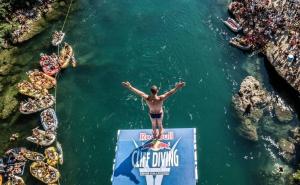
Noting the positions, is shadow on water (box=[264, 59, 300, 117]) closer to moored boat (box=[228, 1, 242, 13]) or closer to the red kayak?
moored boat (box=[228, 1, 242, 13])

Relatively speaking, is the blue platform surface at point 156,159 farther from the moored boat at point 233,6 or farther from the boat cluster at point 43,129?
the moored boat at point 233,6

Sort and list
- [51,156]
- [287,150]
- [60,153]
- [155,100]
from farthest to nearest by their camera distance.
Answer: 1. [60,153]
2. [51,156]
3. [287,150]
4. [155,100]

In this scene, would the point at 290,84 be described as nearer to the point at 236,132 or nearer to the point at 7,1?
the point at 236,132

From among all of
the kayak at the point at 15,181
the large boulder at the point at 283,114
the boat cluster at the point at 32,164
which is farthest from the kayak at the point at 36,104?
the large boulder at the point at 283,114

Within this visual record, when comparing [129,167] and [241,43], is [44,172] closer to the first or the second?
[129,167]

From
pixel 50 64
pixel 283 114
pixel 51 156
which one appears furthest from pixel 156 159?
pixel 50 64

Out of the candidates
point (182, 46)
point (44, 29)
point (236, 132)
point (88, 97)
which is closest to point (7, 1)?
point (44, 29)
